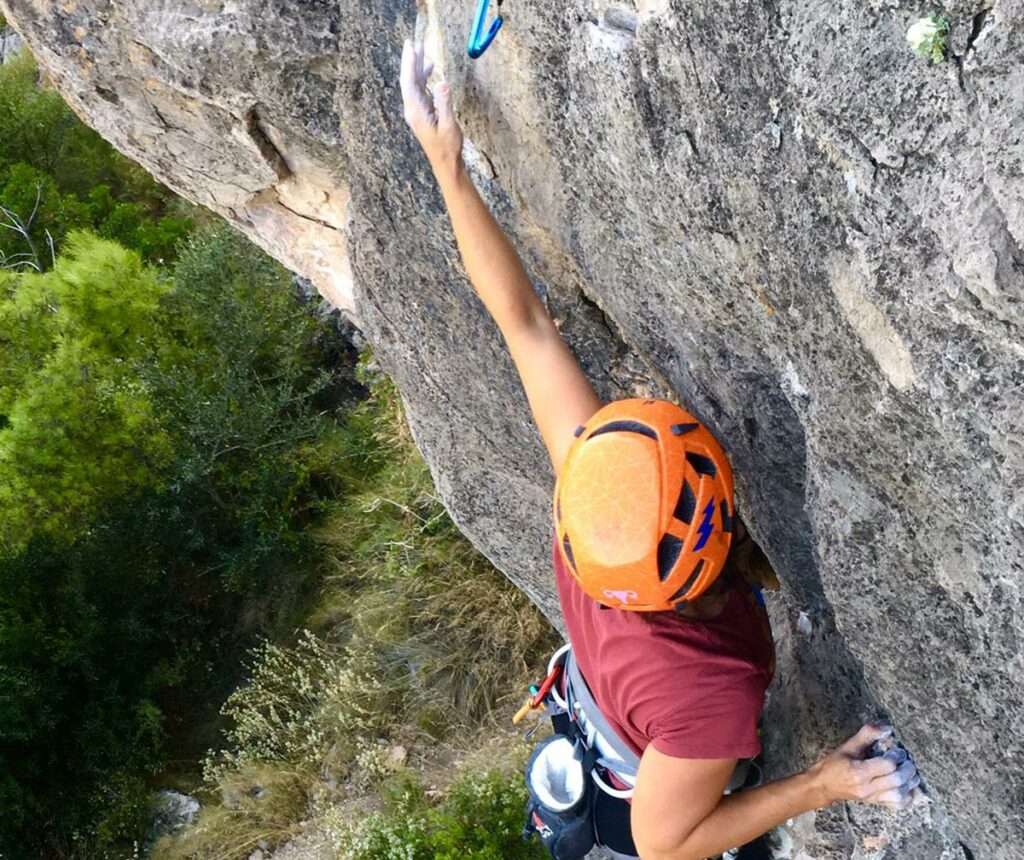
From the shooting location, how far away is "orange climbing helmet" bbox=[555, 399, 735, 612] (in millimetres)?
1806

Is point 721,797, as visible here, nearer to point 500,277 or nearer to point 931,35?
point 500,277

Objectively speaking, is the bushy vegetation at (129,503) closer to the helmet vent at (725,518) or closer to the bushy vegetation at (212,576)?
the bushy vegetation at (212,576)

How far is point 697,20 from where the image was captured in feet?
5.16

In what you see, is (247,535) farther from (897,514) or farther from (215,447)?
(897,514)

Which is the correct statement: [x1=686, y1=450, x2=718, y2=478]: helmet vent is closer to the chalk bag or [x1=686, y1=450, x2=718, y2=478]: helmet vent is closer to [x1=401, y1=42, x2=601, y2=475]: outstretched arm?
[x1=401, y1=42, x2=601, y2=475]: outstretched arm

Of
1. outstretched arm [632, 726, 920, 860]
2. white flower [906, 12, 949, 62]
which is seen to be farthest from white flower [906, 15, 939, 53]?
outstretched arm [632, 726, 920, 860]

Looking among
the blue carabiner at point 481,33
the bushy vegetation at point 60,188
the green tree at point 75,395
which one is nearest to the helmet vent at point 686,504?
the blue carabiner at point 481,33

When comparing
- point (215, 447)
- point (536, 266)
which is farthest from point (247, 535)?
point (536, 266)

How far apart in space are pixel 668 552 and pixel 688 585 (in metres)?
0.10

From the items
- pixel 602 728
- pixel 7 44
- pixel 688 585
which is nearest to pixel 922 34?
pixel 688 585

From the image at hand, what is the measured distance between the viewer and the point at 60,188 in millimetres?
15695

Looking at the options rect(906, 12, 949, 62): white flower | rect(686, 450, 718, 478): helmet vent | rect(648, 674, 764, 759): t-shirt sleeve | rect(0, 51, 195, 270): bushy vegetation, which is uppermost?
rect(0, 51, 195, 270): bushy vegetation

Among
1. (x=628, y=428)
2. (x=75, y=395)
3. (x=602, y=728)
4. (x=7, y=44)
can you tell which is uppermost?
(x=7, y=44)

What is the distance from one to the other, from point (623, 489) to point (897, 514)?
0.50m
